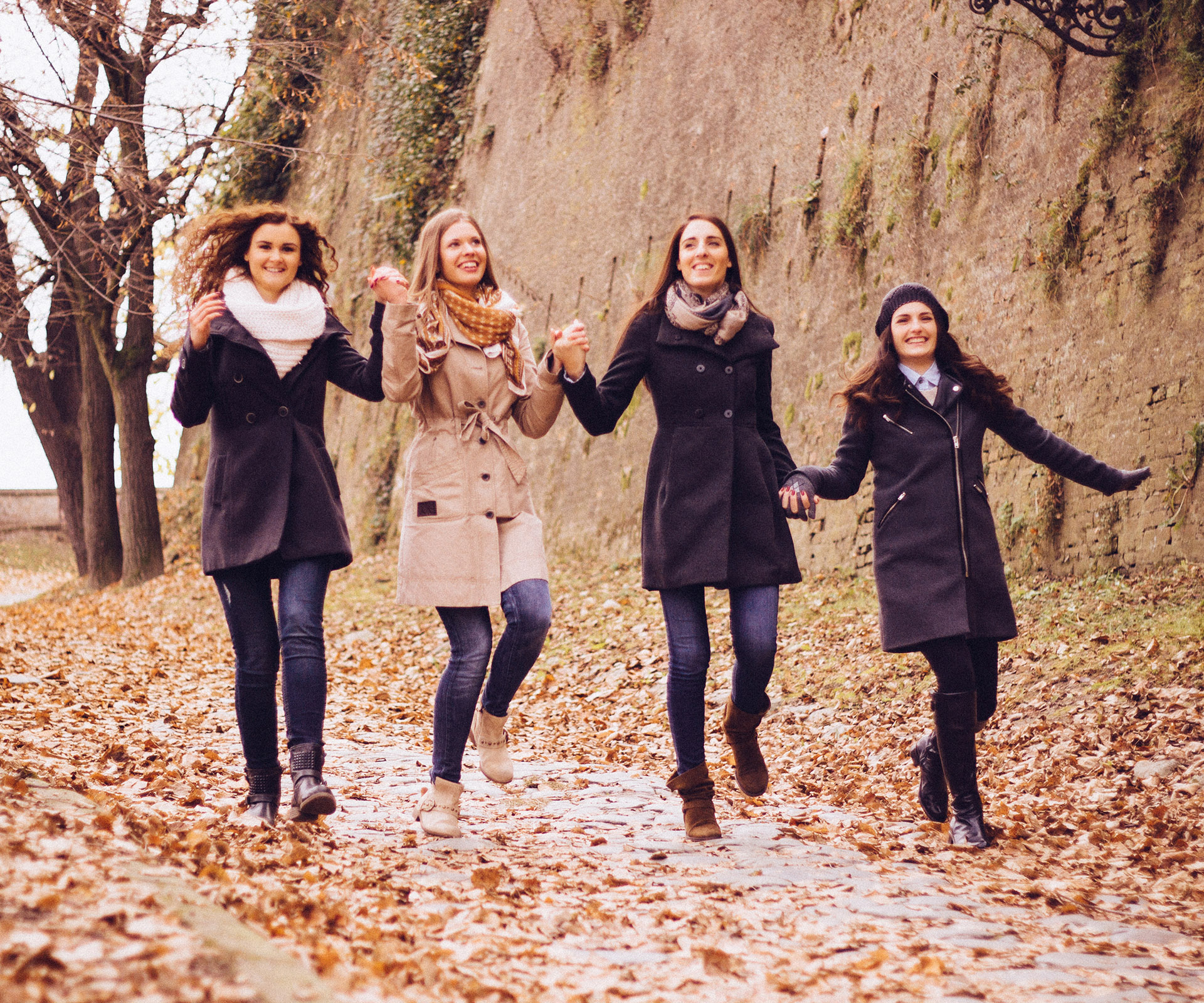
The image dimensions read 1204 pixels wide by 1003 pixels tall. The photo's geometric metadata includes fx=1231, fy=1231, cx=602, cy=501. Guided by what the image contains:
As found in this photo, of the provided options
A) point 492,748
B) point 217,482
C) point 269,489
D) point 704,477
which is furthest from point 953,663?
point 217,482

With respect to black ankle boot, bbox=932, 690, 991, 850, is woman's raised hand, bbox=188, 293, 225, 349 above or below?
above

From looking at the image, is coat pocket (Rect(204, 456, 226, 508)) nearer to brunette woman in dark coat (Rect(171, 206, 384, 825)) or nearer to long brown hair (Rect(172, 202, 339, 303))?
brunette woman in dark coat (Rect(171, 206, 384, 825))

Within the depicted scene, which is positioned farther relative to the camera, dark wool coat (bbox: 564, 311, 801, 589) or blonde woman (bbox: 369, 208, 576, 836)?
dark wool coat (bbox: 564, 311, 801, 589)

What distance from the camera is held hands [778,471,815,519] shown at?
4.36 metres

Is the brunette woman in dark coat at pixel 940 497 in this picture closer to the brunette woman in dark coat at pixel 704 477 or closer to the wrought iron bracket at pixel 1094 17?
the brunette woman in dark coat at pixel 704 477

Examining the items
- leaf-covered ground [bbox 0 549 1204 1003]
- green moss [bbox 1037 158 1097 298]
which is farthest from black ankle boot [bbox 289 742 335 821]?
Answer: green moss [bbox 1037 158 1097 298]

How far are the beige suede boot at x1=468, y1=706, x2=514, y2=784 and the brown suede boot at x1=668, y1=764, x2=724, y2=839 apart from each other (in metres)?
0.62

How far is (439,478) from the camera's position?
440cm

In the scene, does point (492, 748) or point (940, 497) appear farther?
point (492, 748)

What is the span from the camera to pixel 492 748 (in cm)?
458

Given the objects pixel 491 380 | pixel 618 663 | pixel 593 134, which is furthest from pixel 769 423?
pixel 593 134

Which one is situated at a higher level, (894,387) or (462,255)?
(462,255)

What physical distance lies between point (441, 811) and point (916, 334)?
2.47 meters

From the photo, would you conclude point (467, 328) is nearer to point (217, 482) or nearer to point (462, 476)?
point (462, 476)
